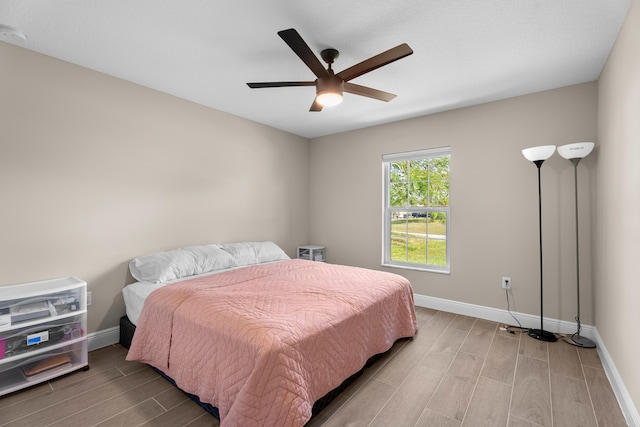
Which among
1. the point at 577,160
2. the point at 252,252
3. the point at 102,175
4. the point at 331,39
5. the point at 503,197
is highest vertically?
the point at 331,39

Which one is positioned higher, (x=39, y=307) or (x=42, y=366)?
(x=39, y=307)

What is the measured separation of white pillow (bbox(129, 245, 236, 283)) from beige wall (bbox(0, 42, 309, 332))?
192 mm

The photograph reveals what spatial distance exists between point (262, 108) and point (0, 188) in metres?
2.37

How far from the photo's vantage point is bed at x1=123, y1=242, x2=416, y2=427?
4.90 feet

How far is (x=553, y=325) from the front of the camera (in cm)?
293

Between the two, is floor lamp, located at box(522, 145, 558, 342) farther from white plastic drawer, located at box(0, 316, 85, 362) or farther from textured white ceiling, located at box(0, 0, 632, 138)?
white plastic drawer, located at box(0, 316, 85, 362)

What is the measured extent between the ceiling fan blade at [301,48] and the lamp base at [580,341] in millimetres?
3126

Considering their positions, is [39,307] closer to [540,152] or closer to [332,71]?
[332,71]

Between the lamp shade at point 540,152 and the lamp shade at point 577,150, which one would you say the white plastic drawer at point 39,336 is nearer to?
the lamp shade at point 540,152

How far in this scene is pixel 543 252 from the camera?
298cm

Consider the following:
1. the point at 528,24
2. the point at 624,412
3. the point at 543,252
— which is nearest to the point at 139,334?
the point at 624,412

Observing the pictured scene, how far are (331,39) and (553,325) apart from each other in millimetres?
3314

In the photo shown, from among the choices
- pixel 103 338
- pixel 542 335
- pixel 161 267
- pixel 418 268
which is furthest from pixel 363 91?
pixel 103 338

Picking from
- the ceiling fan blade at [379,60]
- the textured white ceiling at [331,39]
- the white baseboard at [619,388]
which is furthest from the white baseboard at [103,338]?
the white baseboard at [619,388]
